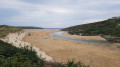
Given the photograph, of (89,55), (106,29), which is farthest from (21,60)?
(106,29)

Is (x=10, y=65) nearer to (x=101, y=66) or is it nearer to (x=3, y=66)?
(x=3, y=66)

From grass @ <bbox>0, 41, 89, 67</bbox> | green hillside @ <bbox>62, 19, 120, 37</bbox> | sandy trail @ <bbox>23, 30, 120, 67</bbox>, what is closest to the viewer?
grass @ <bbox>0, 41, 89, 67</bbox>

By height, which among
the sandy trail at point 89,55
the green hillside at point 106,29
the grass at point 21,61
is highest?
the green hillside at point 106,29

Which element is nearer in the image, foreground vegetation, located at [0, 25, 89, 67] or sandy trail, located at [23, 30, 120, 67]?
foreground vegetation, located at [0, 25, 89, 67]

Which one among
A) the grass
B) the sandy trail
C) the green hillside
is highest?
the green hillside

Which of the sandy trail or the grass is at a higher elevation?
the grass

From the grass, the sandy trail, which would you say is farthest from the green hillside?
the grass

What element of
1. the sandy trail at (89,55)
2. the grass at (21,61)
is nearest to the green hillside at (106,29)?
the sandy trail at (89,55)

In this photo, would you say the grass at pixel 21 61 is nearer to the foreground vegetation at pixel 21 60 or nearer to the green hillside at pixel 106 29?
the foreground vegetation at pixel 21 60

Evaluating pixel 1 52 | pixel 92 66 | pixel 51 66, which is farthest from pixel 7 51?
pixel 92 66

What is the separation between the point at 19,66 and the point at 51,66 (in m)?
2.22

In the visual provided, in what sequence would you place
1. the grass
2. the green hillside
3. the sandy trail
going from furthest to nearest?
the green hillside
the sandy trail
the grass

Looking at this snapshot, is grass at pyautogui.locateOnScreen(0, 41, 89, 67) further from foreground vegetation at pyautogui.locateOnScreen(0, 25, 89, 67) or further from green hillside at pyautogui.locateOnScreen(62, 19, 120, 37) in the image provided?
green hillside at pyautogui.locateOnScreen(62, 19, 120, 37)

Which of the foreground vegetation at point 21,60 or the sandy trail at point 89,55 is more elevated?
the foreground vegetation at point 21,60
